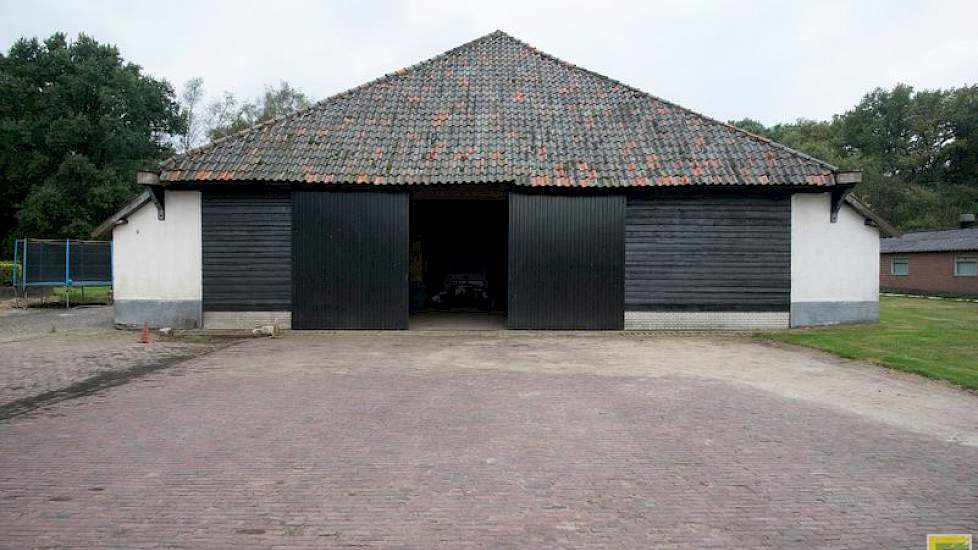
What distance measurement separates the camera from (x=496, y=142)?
14.5 m

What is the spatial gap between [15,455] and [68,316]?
15.8 metres

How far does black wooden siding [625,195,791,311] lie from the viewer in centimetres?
1408

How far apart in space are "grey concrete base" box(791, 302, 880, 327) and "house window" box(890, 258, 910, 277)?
77.8 ft

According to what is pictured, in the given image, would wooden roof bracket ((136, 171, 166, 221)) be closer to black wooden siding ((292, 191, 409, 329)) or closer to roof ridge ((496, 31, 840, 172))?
black wooden siding ((292, 191, 409, 329))

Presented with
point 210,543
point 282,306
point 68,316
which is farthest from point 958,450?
point 68,316

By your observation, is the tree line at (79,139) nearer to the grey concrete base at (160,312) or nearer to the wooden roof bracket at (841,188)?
the grey concrete base at (160,312)

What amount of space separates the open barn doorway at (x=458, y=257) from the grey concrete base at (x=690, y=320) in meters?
6.22

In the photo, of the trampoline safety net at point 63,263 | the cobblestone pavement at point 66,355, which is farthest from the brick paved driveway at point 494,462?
the trampoline safety net at point 63,263

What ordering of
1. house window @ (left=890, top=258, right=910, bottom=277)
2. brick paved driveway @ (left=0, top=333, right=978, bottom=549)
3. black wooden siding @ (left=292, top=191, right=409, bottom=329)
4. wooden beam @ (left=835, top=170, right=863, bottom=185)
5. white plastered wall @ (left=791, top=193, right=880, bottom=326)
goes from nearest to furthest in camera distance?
1. brick paved driveway @ (left=0, top=333, right=978, bottom=549)
2. wooden beam @ (left=835, top=170, right=863, bottom=185)
3. black wooden siding @ (left=292, top=191, right=409, bottom=329)
4. white plastered wall @ (left=791, top=193, right=880, bottom=326)
5. house window @ (left=890, top=258, right=910, bottom=277)

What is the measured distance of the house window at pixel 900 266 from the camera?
110ft

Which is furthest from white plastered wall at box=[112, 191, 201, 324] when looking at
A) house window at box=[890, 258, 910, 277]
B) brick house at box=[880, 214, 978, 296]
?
house window at box=[890, 258, 910, 277]

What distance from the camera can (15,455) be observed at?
510cm

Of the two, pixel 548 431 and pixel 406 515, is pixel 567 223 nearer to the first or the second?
pixel 548 431

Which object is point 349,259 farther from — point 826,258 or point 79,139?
point 79,139
